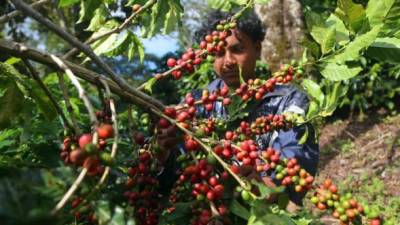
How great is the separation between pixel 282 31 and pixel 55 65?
7539 millimetres

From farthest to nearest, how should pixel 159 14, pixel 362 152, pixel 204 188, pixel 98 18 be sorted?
pixel 362 152 → pixel 98 18 → pixel 159 14 → pixel 204 188

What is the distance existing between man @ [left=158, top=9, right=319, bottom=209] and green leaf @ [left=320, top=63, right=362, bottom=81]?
44 cm

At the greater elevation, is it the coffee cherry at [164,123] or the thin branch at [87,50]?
the thin branch at [87,50]

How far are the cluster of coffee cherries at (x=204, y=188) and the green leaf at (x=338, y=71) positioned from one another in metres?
0.61

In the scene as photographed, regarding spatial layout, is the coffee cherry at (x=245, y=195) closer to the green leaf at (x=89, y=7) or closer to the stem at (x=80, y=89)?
the stem at (x=80, y=89)

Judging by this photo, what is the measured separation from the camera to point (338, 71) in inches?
67.9

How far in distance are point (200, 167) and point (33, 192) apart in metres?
0.47

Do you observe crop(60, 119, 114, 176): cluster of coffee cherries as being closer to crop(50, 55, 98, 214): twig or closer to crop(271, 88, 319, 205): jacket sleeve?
crop(50, 55, 98, 214): twig

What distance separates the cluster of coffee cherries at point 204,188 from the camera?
4.02ft

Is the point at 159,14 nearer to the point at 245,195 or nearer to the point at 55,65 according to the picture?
the point at 55,65

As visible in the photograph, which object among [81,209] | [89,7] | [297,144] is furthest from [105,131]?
[297,144]

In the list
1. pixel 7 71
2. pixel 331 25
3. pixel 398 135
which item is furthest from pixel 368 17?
pixel 398 135

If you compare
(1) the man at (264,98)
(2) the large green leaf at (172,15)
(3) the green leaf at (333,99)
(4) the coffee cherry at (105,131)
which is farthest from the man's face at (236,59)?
(4) the coffee cherry at (105,131)

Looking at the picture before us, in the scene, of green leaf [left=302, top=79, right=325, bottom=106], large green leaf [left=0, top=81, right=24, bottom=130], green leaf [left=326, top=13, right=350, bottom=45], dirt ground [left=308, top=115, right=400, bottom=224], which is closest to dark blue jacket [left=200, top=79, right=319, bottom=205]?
green leaf [left=302, top=79, right=325, bottom=106]
